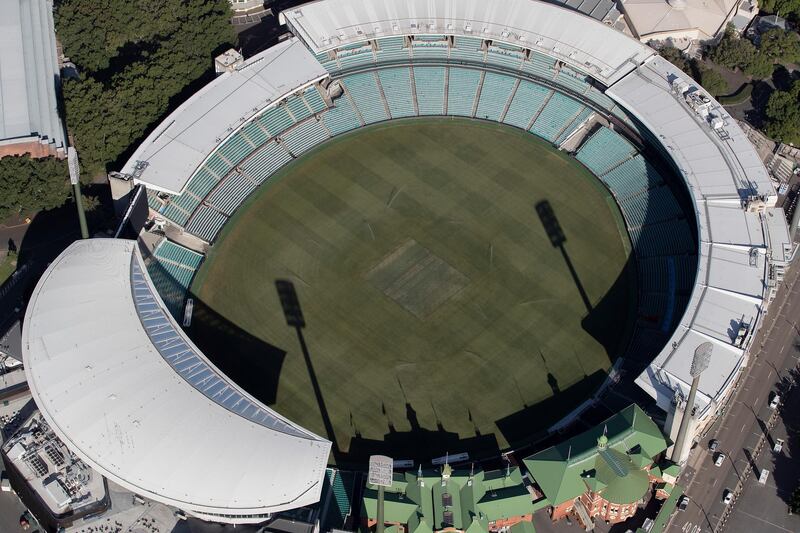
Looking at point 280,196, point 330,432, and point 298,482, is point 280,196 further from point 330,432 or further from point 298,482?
point 298,482

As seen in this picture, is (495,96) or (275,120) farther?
(495,96)

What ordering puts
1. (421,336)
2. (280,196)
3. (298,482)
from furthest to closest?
(280,196) → (421,336) → (298,482)

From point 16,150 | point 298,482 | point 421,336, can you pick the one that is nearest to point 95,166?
point 16,150

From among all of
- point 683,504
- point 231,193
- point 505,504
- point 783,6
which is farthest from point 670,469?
point 783,6

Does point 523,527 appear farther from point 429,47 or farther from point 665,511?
point 429,47

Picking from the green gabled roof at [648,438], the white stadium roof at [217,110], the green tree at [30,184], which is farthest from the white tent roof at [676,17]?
the green tree at [30,184]
